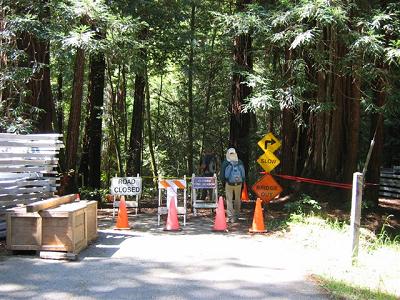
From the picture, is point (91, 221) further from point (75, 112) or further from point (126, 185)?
point (75, 112)

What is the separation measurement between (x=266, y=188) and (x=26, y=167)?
6.40 m

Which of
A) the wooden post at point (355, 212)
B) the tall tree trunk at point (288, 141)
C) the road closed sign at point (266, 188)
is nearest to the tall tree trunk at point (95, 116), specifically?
the tall tree trunk at point (288, 141)

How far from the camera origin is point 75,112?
1577 centimetres

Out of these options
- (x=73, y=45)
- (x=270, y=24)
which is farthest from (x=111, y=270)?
(x=270, y=24)

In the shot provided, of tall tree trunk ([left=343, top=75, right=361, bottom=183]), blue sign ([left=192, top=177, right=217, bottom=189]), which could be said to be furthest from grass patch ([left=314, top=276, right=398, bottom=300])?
tall tree trunk ([left=343, top=75, right=361, bottom=183])

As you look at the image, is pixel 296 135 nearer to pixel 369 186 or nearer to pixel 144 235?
pixel 369 186

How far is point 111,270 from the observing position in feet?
26.0

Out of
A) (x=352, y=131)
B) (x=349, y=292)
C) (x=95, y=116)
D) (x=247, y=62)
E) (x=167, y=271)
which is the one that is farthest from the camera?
(x=95, y=116)

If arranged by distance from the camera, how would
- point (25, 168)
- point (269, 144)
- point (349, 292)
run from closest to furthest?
1. point (349, 292)
2. point (25, 168)
3. point (269, 144)

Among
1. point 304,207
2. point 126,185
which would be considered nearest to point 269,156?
point 304,207

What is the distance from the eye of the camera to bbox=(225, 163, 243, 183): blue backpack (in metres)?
14.1

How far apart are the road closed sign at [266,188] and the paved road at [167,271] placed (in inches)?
112

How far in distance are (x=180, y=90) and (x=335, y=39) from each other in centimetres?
1679

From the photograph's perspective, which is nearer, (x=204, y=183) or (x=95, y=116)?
(x=204, y=183)
